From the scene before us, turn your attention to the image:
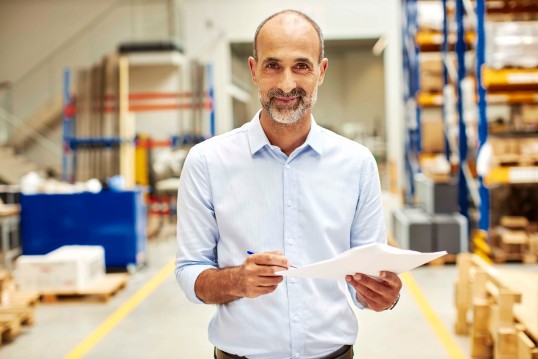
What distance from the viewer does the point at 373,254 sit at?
164 cm

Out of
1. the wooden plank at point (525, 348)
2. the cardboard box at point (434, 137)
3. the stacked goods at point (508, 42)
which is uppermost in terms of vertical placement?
the stacked goods at point (508, 42)

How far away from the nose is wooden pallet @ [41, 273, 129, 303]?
560cm

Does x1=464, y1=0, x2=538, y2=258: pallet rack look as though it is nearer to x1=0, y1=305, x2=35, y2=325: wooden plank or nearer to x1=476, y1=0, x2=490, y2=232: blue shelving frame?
x1=476, y1=0, x2=490, y2=232: blue shelving frame

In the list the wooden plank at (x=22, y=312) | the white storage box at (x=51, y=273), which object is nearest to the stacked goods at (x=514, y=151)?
the white storage box at (x=51, y=273)

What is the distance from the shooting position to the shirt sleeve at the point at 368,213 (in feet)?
6.72

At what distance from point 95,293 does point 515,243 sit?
5560 mm

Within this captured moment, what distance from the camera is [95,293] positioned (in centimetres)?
689

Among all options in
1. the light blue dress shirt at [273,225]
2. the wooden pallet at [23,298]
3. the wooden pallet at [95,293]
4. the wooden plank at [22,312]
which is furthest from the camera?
the wooden pallet at [95,293]

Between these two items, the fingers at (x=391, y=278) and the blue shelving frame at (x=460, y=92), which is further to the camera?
the blue shelving frame at (x=460, y=92)

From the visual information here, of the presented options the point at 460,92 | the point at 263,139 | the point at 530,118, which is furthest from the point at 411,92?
the point at 263,139

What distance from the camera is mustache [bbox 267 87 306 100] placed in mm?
1873

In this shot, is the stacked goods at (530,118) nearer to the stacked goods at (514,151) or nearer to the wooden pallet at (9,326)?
the stacked goods at (514,151)

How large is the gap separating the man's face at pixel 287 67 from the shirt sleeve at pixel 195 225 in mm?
327

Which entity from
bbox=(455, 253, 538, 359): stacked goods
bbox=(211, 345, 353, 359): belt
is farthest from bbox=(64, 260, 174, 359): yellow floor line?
bbox=(211, 345, 353, 359): belt
